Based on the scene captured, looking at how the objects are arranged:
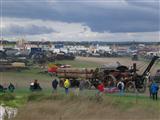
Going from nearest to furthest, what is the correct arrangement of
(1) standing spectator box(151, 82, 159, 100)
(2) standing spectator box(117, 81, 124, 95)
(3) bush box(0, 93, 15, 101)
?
1. (1) standing spectator box(151, 82, 159, 100)
2. (3) bush box(0, 93, 15, 101)
3. (2) standing spectator box(117, 81, 124, 95)

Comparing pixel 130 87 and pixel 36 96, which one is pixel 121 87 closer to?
pixel 130 87

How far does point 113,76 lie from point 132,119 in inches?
452

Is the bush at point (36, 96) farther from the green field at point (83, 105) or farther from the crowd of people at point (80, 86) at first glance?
the crowd of people at point (80, 86)

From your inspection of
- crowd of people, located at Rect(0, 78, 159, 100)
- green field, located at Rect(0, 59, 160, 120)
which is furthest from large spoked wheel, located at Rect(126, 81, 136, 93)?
green field, located at Rect(0, 59, 160, 120)

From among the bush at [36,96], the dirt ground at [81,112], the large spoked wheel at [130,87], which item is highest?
the large spoked wheel at [130,87]

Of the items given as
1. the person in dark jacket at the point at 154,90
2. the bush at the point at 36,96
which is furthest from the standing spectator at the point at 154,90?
the bush at the point at 36,96

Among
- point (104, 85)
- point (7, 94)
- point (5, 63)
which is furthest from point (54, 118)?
point (5, 63)

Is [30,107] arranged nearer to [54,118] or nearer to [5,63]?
[54,118]

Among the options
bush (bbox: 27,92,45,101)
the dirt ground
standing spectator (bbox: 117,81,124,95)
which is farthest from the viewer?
standing spectator (bbox: 117,81,124,95)

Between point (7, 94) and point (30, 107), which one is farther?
point (7, 94)

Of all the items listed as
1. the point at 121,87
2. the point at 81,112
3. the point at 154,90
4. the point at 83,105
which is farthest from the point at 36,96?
the point at 154,90

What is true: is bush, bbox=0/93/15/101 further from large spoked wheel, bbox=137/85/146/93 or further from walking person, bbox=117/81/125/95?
large spoked wheel, bbox=137/85/146/93

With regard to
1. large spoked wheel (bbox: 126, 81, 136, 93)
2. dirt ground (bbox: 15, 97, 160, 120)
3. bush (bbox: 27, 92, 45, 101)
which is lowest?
dirt ground (bbox: 15, 97, 160, 120)

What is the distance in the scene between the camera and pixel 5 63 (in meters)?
68.0
